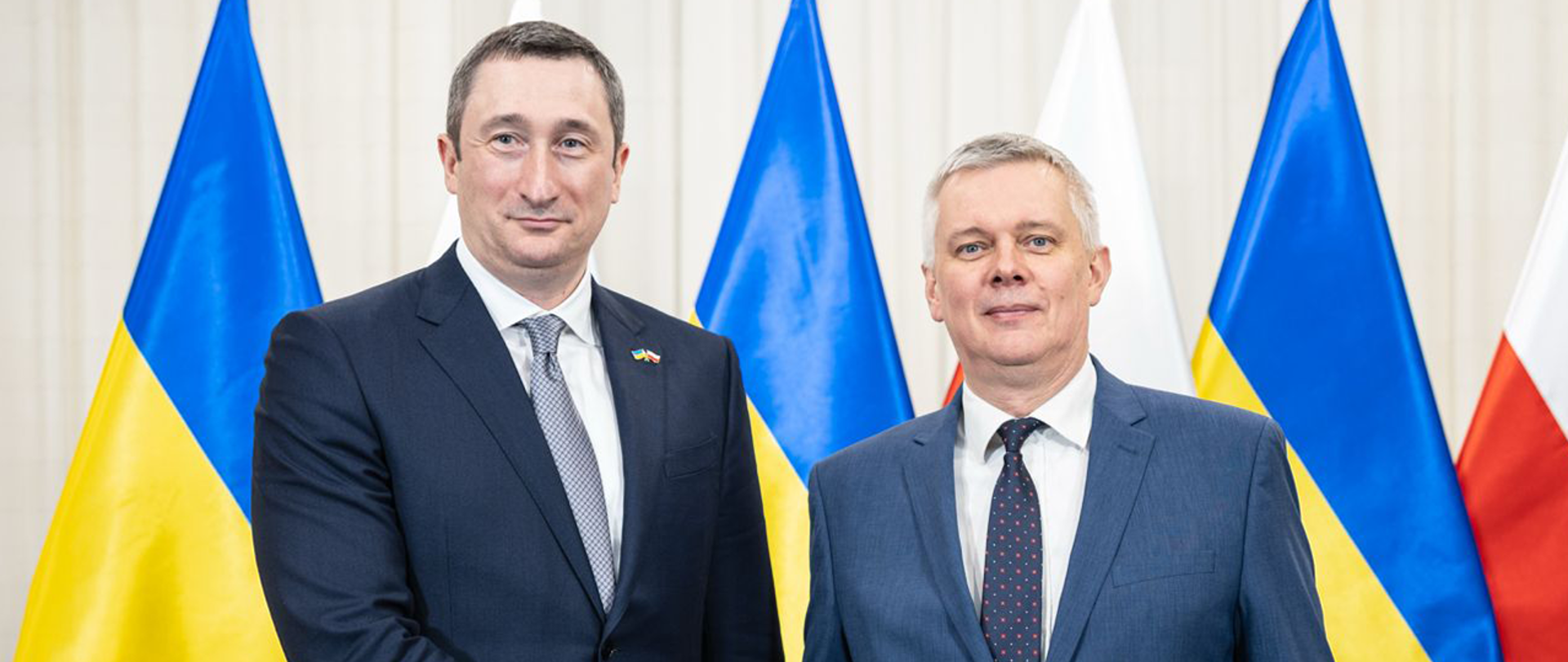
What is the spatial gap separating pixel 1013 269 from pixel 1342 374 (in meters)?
1.84

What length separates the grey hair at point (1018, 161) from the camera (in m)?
2.05

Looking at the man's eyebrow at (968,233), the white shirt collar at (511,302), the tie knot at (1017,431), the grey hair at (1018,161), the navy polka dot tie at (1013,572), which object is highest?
the grey hair at (1018,161)

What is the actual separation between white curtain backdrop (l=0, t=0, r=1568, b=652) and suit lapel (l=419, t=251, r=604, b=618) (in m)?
2.01

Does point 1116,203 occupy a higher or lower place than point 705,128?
lower

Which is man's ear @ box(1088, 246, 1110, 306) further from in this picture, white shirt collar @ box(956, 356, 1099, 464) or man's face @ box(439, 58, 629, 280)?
man's face @ box(439, 58, 629, 280)

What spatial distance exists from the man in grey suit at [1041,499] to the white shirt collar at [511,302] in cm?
45

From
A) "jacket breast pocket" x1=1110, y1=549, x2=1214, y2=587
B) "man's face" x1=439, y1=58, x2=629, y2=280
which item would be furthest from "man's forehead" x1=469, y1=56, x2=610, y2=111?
"jacket breast pocket" x1=1110, y1=549, x2=1214, y2=587

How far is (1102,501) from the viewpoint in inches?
74.4

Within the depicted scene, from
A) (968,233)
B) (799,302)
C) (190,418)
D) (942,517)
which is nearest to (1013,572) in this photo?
(942,517)

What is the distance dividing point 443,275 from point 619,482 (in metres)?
0.42

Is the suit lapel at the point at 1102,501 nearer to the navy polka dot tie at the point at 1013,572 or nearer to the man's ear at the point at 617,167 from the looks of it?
the navy polka dot tie at the point at 1013,572

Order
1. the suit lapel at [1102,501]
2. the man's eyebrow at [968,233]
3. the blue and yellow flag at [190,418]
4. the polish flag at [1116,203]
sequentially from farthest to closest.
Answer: the polish flag at [1116,203] < the blue and yellow flag at [190,418] < the man's eyebrow at [968,233] < the suit lapel at [1102,501]

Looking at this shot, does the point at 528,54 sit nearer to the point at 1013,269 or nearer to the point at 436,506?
the point at 436,506

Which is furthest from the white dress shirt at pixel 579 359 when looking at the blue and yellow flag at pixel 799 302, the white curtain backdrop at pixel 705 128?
the white curtain backdrop at pixel 705 128
